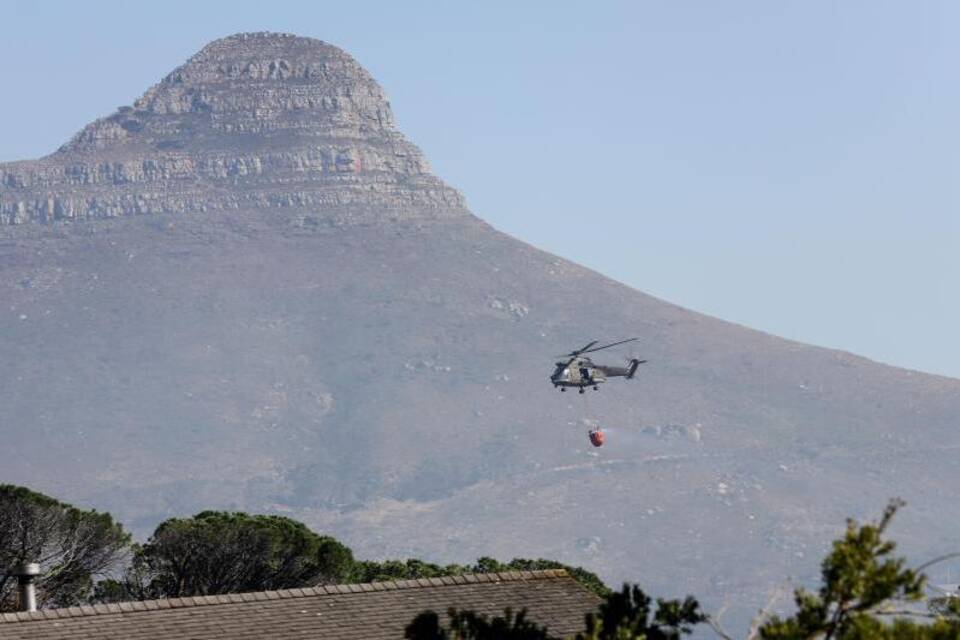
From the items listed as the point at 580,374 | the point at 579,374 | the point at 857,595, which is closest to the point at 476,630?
the point at 857,595

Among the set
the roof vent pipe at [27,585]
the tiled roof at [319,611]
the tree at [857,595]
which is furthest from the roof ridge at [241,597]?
the tree at [857,595]

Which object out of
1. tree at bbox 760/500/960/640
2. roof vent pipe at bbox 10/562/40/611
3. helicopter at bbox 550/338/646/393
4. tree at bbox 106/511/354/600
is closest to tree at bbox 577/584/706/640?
tree at bbox 760/500/960/640

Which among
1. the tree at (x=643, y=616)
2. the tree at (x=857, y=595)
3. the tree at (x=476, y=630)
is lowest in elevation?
the tree at (x=476, y=630)

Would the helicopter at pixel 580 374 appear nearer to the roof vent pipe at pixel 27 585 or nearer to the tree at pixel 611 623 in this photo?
the roof vent pipe at pixel 27 585

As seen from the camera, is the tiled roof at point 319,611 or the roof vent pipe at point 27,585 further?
the roof vent pipe at point 27,585

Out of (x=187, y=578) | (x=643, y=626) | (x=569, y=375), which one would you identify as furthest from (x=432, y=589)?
(x=569, y=375)
